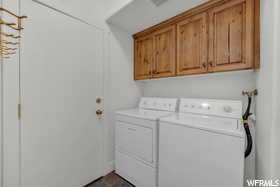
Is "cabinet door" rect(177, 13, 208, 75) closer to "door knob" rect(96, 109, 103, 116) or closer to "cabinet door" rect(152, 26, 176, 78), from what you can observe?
"cabinet door" rect(152, 26, 176, 78)

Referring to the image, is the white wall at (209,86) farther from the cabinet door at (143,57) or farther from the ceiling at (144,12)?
the ceiling at (144,12)

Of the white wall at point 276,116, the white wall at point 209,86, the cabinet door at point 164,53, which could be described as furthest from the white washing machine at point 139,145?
the white wall at point 276,116

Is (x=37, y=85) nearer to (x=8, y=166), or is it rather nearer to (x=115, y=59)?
(x=8, y=166)

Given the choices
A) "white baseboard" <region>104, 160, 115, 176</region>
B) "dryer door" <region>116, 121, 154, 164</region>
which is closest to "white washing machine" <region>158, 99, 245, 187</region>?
"dryer door" <region>116, 121, 154, 164</region>

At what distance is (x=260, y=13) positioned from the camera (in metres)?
1.10

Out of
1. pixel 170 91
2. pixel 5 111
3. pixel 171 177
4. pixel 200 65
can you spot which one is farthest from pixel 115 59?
pixel 171 177

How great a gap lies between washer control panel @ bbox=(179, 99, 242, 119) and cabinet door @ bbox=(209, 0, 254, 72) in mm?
389

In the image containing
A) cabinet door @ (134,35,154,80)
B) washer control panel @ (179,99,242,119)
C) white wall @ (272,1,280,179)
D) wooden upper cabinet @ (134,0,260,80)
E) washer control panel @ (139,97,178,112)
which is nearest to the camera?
white wall @ (272,1,280,179)

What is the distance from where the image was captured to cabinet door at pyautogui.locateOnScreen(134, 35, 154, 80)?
6.62ft

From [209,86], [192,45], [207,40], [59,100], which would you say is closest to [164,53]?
[192,45]

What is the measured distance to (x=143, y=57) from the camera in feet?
6.95

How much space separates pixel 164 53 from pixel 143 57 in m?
0.42

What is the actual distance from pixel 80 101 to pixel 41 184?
0.92 m

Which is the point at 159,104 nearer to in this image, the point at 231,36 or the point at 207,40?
the point at 207,40
